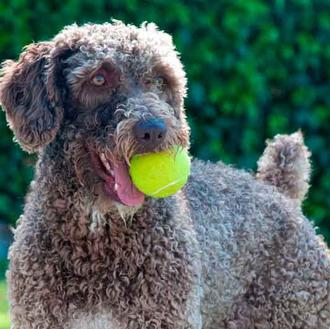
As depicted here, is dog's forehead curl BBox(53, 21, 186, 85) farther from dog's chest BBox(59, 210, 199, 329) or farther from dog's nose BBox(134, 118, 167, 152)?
dog's chest BBox(59, 210, 199, 329)

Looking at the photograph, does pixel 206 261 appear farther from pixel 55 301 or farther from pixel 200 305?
pixel 55 301

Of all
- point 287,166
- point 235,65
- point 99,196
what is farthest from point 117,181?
point 235,65

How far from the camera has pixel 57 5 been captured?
10828 millimetres

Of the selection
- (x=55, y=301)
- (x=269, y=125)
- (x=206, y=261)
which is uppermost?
(x=269, y=125)

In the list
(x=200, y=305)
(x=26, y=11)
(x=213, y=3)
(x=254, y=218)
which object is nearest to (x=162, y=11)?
(x=213, y=3)

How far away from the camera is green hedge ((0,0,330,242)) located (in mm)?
10695

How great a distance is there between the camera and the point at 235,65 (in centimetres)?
1080

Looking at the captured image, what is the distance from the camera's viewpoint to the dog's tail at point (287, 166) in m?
7.77

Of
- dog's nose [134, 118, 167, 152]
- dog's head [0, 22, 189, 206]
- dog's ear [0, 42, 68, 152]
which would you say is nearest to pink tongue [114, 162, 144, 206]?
dog's head [0, 22, 189, 206]

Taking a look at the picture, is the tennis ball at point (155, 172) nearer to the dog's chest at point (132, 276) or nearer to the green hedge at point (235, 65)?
the dog's chest at point (132, 276)

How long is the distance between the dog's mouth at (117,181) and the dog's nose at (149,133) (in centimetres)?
16

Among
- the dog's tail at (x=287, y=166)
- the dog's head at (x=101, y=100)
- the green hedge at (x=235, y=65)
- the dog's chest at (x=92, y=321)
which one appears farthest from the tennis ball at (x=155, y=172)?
the green hedge at (x=235, y=65)

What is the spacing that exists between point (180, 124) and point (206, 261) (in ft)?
2.92

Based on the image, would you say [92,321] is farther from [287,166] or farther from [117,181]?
[287,166]
